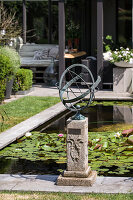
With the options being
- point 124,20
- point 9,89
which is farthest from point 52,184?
point 124,20

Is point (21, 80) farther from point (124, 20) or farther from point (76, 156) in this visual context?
point (76, 156)

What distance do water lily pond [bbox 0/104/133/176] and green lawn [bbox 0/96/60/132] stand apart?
32.3 inches

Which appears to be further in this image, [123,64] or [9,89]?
[123,64]

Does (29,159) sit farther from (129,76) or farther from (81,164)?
(129,76)

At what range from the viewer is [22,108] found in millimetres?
12273

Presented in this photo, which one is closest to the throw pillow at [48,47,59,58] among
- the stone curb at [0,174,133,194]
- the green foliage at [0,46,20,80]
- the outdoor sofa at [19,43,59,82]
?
the outdoor sofa at [19,43,59,82]

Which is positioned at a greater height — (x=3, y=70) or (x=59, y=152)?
(x=3, y=70)

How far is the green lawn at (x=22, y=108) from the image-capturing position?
10.6m

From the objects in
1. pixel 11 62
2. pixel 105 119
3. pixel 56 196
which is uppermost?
pixel 11 62

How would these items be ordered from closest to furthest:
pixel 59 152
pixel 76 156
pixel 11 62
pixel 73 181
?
pixel 73 181
pixel 76 156
pixel 59 152
pixel 11 62

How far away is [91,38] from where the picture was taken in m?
20.2

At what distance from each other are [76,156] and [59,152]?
1.72m

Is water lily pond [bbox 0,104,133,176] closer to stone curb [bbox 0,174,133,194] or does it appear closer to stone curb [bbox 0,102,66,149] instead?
stone curb [bbox 0,102,66,149]

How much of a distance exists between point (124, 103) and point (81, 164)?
23.8 ft
